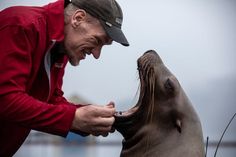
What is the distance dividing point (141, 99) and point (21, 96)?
871 millimetres

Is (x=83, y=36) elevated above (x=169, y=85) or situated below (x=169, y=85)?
above

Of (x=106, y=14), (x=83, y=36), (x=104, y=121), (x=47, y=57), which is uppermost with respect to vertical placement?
(x=106, y=14)

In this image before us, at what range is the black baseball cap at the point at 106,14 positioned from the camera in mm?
3773

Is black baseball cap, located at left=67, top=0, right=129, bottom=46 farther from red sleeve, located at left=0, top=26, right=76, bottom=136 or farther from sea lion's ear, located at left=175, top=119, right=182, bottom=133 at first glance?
sea lion's ear, located at left=175, top=119, right=182, bottom=133

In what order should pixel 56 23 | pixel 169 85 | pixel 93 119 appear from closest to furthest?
pixel 93 119
pixel 56 23
pixel 169 85

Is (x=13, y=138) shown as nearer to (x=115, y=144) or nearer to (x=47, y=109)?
(x=47, y=109)

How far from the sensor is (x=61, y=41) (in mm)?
3803

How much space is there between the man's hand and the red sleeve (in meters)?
0.04

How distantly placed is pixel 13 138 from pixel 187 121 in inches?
38.6

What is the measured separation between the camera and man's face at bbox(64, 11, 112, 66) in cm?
378

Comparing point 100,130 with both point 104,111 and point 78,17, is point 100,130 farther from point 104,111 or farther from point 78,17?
point 78,17

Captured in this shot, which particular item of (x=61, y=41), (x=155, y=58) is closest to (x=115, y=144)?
(x=155, y=58)

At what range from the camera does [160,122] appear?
3.97 meters

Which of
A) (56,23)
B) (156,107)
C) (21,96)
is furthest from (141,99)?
Result: (21,96)
